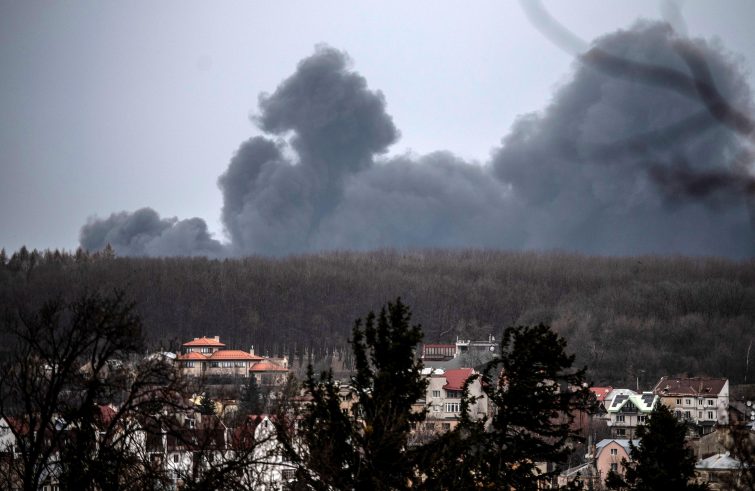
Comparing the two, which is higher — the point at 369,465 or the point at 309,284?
the point at 309,284

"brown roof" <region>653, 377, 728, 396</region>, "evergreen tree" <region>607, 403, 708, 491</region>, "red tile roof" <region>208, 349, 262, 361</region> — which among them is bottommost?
"evergreen tree" <region>607, 403, 708, 491</region>

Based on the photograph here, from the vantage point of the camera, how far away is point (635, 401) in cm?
8875

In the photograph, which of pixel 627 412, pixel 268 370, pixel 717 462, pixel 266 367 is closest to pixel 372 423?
pixel 717 462

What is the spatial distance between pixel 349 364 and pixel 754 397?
159 ft

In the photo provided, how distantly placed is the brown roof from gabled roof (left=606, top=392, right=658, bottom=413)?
1.14 meters

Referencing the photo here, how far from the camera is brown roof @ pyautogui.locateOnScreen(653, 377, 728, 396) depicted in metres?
92.5

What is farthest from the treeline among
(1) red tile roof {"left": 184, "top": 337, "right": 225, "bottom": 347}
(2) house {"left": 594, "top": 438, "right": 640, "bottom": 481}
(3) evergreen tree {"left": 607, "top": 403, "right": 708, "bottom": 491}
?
(3) evergreen tree {"left": 607, "top": 403, "right": 708, "bottom": 491}

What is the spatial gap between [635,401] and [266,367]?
1919 inches

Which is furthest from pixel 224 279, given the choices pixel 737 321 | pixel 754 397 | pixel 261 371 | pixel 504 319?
pixel 754 397

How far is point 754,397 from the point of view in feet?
311

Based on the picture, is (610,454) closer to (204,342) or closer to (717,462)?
(717,462)

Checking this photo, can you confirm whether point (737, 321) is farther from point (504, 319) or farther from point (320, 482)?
point (320, 482)

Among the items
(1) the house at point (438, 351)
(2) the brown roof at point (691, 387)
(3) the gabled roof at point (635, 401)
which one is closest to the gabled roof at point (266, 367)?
(1) the house at point (438, 351)

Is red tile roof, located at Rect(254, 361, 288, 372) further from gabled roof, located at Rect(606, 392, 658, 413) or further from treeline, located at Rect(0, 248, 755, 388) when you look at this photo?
gabled roof, located at Rect(606, 392, 658, 413)
